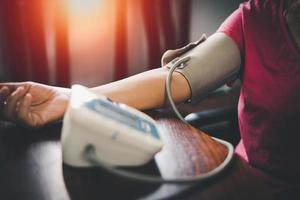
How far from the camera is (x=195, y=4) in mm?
1276

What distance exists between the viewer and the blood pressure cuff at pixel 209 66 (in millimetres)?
799

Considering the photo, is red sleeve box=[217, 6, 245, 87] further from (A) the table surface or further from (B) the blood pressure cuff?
(A) the table surface

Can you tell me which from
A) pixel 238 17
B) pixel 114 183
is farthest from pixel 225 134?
pixel 114 183

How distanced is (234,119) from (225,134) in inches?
2.0

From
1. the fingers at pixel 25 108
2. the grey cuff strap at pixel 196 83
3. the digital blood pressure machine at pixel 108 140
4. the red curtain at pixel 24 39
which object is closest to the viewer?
the digital blood pressure machine at pixel 108 140

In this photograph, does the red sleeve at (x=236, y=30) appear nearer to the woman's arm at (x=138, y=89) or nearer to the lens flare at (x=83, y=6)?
the woman's arm at (x=138, y=89)

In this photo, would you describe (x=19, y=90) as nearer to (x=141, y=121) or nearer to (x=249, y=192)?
(x=141, y=121)

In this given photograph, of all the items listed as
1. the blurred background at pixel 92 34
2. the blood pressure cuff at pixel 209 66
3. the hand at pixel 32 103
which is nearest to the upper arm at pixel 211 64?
the blood pressure cuff at pixel 209 66

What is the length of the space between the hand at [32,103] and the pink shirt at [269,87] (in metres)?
0.43

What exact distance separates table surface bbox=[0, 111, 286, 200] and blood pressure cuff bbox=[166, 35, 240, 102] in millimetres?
167

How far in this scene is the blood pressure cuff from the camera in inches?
31.5

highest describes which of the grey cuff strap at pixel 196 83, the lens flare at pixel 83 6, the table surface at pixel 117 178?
the lens flare at pixel 83 6

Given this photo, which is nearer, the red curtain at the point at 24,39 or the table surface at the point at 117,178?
the table surface at the point at 117,178

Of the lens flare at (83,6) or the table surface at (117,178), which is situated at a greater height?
the lens flare at (83,6)
